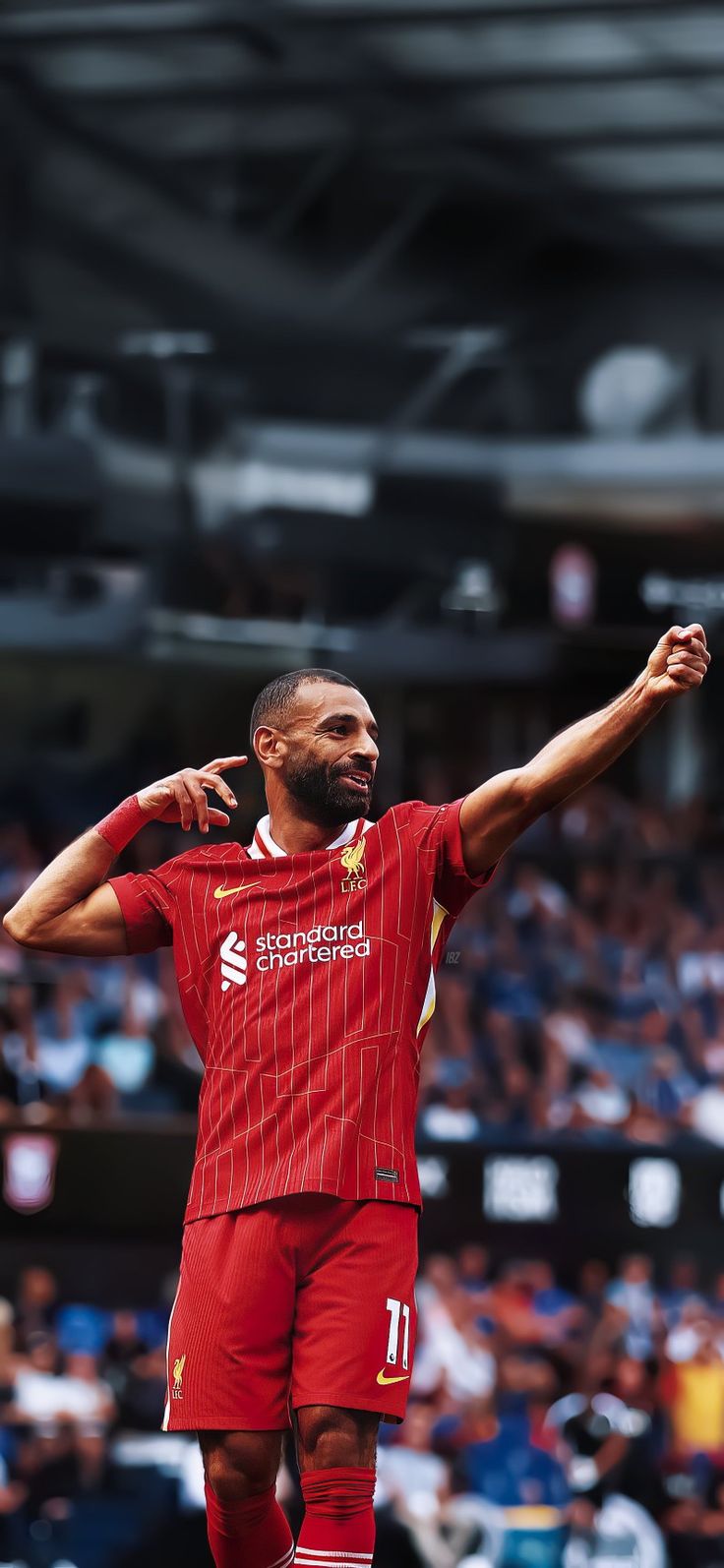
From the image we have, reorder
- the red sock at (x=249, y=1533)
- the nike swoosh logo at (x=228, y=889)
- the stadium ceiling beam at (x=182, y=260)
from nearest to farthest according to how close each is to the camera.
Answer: the red sock at (x=249, y=1533), the nike swoosh logo at (x=228, y=889), the stadium ceiling beam at (x=182, y=260)

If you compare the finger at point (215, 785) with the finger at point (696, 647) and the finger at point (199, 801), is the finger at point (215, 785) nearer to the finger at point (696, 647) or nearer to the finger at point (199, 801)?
the finger at point (199, 801)

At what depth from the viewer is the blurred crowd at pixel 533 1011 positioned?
12969 mm

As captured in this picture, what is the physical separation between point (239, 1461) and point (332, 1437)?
22 centimetres

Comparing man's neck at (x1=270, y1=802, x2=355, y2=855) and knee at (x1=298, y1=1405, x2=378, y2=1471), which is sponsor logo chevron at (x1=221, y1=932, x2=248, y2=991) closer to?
man's neck at (x1=270, y1=802, x2=355, y2=855)

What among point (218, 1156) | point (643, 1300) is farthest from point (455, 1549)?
point (218, 1156)

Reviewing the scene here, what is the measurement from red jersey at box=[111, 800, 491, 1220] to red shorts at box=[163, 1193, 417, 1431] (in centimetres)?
8

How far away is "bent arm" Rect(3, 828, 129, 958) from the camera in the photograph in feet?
13.9

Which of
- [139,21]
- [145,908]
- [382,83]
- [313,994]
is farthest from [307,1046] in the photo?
[382,83]

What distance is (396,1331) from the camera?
3.90m

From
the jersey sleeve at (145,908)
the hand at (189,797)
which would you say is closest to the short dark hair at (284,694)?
the hand at (189,797)

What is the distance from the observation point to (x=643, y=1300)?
449 inches

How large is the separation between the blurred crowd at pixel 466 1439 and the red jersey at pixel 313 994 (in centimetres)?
499

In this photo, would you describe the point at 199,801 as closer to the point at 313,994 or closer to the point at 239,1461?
the point at 313,994

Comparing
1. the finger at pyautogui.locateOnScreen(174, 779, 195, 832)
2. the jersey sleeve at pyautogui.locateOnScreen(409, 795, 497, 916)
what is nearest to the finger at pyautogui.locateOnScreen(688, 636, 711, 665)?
the jersey sleeve at pyautogui.locateOnScreen(409, 795, 497, 916)
